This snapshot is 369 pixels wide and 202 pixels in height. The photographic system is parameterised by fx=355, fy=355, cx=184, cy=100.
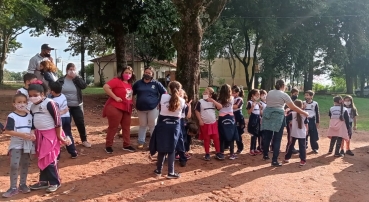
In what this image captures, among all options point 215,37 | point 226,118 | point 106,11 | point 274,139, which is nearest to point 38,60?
point 226,118

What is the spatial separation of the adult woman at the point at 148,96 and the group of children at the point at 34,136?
2175 mm

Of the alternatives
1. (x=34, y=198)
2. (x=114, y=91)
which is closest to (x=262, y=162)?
(x=114, y=91)

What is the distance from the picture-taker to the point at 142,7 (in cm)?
1414

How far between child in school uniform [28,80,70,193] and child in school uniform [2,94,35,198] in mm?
118

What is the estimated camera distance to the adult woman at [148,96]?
7.02 m

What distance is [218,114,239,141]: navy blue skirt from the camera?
723 cm

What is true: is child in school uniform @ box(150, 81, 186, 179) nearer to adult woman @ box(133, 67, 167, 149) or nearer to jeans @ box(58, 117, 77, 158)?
adult woman @ box(133, 67, 167, 149)

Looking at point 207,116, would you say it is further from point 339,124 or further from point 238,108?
point 339,124

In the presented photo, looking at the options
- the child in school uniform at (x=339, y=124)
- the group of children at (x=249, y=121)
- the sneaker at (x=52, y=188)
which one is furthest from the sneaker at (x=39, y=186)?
the child in school uniform at (x=339, y=124)

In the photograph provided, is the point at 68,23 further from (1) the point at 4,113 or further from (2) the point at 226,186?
(2) the point at 226,186

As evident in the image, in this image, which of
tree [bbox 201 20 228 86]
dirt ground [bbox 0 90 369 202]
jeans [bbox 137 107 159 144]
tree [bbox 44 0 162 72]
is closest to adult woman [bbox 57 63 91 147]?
dirt ground [bbox 0 90 369 202]

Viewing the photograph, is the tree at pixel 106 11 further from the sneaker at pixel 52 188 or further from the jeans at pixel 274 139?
the sneaker at pixel 52 188

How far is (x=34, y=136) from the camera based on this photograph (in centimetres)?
476

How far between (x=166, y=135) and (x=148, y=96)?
1334 millimetres
